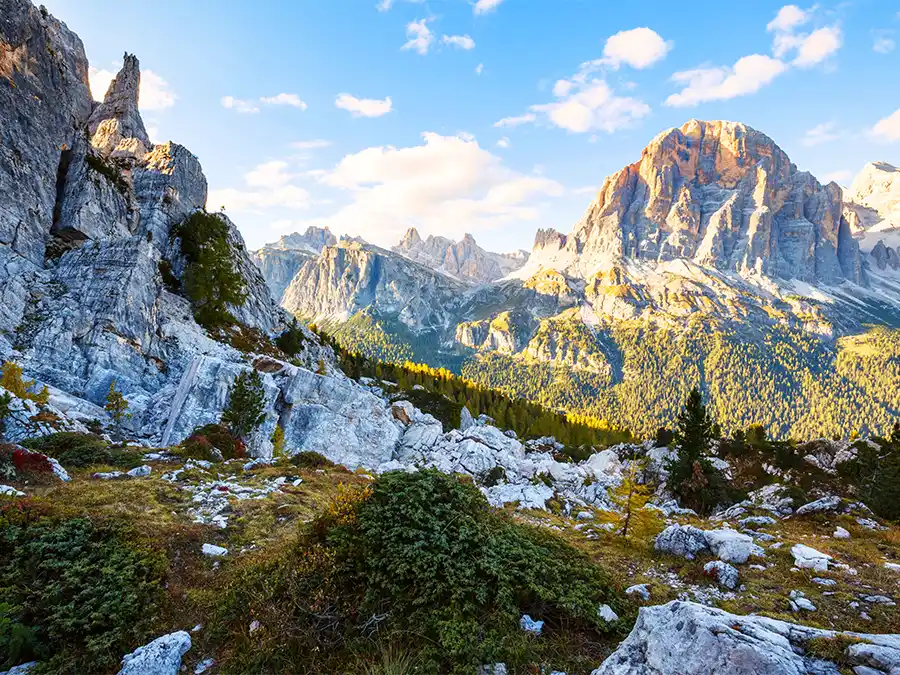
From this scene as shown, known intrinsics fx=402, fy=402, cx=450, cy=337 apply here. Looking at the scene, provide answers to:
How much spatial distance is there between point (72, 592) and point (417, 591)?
710cm

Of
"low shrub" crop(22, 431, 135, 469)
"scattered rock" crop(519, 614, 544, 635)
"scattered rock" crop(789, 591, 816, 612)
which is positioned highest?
"scattered rock" crop(519, 614, 544, 635)

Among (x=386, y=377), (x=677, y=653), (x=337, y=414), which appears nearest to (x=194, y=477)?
(x=677, y=653)

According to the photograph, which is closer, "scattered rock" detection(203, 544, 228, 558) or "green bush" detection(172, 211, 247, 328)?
"scattered rock" detection(203, 544, 228, 558)

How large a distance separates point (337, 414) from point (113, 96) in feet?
348

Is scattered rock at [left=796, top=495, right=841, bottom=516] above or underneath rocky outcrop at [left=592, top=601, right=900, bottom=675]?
underneath

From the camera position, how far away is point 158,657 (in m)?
7.01

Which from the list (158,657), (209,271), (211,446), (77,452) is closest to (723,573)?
(158,657)

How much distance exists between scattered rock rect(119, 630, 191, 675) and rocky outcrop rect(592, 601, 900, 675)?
7.23 m

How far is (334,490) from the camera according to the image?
20.3 meters

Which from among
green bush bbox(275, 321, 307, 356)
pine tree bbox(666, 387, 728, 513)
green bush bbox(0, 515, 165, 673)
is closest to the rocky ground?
green bush bbox(0, 515, 165, 673)

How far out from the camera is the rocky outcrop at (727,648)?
4.92 meters

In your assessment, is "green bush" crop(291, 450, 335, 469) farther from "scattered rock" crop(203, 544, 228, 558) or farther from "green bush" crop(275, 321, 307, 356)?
"green bush" crop(275, 321, 307, 356)

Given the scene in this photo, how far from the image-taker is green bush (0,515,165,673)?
7102mm

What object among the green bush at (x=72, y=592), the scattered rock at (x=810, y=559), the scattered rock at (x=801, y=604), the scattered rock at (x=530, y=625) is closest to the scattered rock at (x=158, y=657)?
the green bush at (x=72, y=592)
